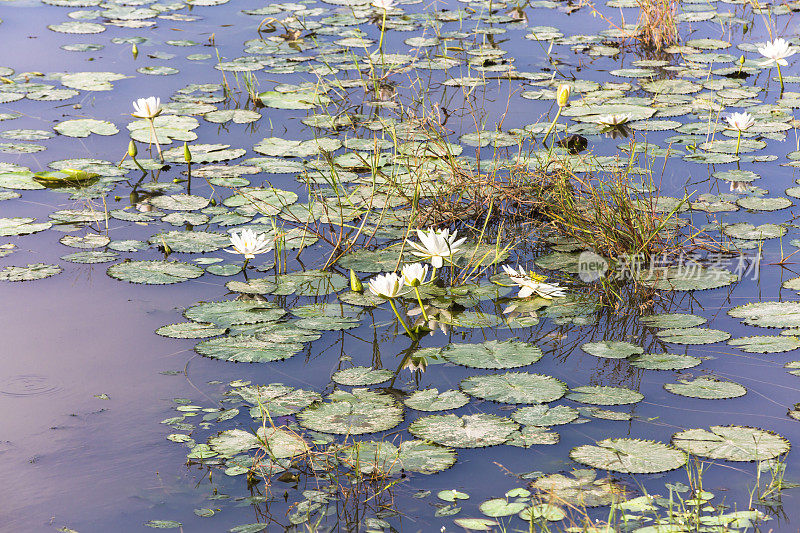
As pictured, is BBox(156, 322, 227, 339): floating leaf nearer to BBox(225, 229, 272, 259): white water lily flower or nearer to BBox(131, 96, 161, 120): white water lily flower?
BBox(225, 229, 272, 259): white water lily flower

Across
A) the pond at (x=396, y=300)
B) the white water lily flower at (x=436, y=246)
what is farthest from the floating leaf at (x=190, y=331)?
the white water lily flower at (x=436, y=246)

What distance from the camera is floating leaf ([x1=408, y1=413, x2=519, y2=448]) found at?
2.66m

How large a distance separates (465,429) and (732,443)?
33.8 inches

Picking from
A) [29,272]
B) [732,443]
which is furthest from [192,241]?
[732,443]

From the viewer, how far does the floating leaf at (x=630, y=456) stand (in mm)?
2510

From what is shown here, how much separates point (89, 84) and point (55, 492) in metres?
4.30

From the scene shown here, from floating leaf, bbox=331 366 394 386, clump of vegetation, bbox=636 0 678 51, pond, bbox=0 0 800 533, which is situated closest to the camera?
pond, bbox=0 0 800 533

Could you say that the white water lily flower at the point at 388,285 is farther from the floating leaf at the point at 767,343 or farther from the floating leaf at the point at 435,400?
the floating leaf at the point at 767,343

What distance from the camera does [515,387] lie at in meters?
2.91

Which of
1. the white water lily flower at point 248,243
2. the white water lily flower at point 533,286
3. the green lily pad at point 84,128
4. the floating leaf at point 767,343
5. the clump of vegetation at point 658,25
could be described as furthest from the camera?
the clump of vegetation at point 658,25

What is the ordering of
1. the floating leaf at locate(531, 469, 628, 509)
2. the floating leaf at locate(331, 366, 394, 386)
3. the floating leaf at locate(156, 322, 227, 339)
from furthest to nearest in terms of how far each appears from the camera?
the floating leaf at locate(156, 322, 227, 339), the floating leaf at locate(331, 366, 394, 386), the floating leaf at locate(531, 469, 628, 509)

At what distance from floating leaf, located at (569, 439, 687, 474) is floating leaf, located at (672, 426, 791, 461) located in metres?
0.08

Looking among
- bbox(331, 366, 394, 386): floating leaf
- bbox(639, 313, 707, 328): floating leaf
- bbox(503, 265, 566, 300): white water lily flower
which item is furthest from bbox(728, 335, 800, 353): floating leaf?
bbox(331, 366, 394, 386): floating leaf

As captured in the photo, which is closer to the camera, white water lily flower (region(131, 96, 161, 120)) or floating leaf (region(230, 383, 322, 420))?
floating leaf (region(230, 383, 322, 420))
